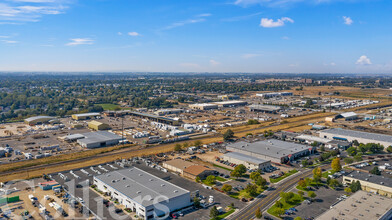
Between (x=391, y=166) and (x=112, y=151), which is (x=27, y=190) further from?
(x=391, y=166)

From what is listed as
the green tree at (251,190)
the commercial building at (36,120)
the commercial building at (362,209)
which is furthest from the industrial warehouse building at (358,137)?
the commercial building at (36,120)

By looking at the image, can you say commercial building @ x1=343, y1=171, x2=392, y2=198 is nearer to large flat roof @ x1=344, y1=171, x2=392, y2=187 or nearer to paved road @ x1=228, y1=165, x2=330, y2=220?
large flat roof @ x1=344, y1=171, x2=392, y2=187

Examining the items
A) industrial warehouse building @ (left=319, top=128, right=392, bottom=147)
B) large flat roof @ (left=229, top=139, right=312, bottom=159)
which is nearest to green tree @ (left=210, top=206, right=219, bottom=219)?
large flat roof @ (left=229, top=139, right=312, bottom=159)

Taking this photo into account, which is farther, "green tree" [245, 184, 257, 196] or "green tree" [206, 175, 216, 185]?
"green tree" [206, 175, 216, 185]

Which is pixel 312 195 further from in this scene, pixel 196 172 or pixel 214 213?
pixel 196 172

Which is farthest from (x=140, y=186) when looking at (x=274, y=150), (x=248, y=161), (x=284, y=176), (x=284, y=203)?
(x=274, y=150)

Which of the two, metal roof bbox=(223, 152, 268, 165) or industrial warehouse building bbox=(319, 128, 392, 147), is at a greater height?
industrial warehouse building bbox=(319, 128, 392, 147)

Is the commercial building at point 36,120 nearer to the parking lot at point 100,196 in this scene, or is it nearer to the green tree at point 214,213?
the parking lot at point 100,196
